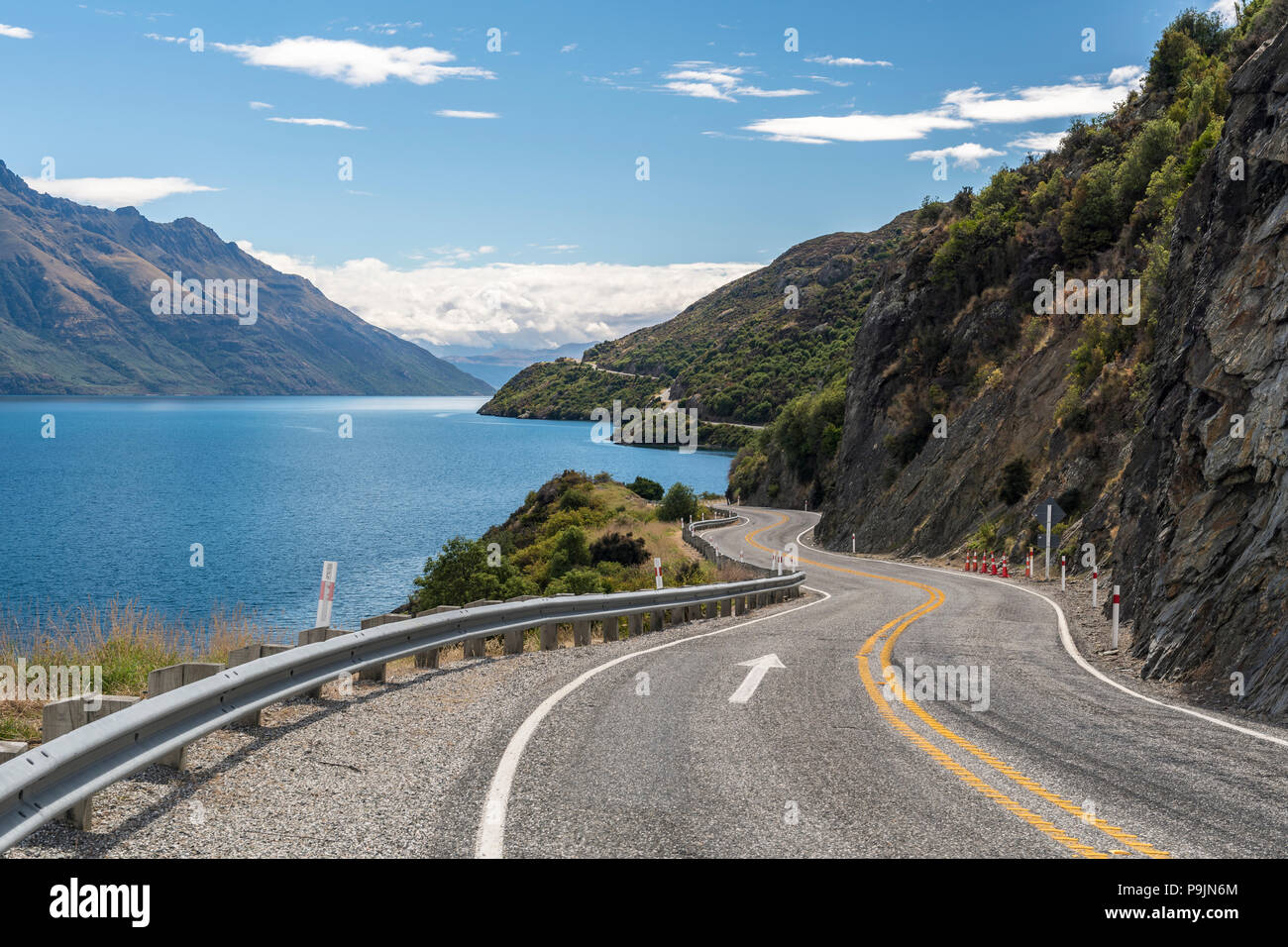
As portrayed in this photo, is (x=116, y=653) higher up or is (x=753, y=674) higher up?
(x=116, y=653)

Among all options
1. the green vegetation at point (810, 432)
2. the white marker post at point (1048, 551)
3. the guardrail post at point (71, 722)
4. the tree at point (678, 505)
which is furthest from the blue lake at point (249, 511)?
A: the green vegetation at point (810, 432)

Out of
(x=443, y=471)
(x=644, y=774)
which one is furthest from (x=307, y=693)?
(x=443, y=471)

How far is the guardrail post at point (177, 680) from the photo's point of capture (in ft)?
19.6

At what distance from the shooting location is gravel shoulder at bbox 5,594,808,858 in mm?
4902

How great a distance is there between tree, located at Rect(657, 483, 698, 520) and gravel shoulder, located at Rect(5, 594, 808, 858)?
59.6 metres

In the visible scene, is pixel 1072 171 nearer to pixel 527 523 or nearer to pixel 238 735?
pixel 527 523

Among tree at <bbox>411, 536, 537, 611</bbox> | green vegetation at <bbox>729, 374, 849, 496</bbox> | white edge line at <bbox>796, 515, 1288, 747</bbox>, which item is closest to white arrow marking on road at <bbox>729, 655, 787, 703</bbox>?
white edge line at <bbox>796, 515, 1288, 747</bbox>

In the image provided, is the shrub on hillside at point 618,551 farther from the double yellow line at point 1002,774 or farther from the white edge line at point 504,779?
the white edge line at point 504,779

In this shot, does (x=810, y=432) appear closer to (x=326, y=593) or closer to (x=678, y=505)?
(x=678, y=505)

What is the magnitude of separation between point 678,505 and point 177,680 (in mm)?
63491

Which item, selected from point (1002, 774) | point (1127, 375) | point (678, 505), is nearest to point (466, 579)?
point (1127, 375)

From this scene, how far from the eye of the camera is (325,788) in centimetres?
604

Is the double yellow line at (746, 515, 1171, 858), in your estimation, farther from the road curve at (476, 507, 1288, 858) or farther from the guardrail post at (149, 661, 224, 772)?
the guardrail post at (149, 661, 224, 772)
